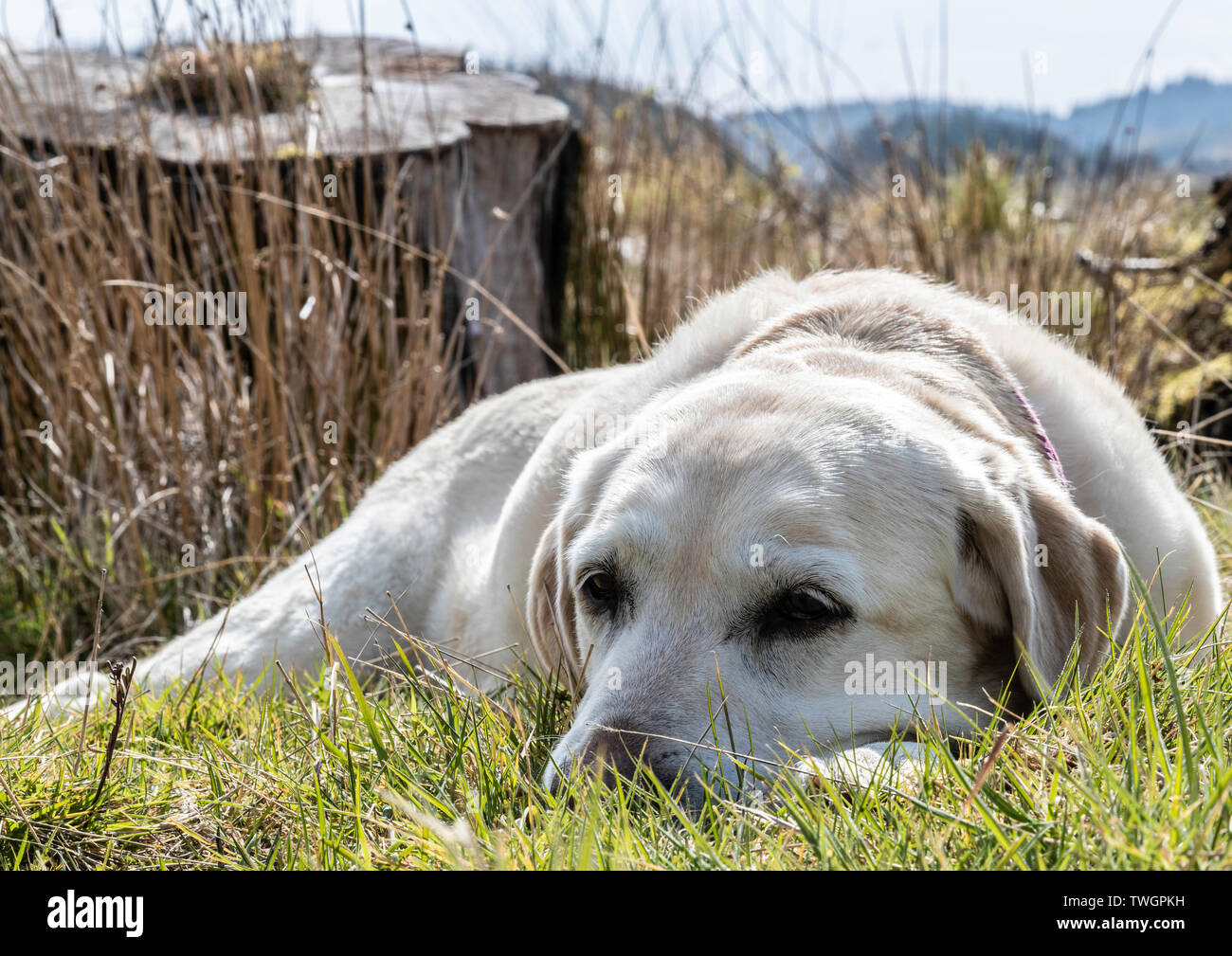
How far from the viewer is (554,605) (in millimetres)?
2635

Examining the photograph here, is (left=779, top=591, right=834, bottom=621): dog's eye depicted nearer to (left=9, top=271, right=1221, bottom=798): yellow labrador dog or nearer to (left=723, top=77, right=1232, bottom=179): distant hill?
(left=9, top=271, right=1221, bottom=798): yellow labrador dog

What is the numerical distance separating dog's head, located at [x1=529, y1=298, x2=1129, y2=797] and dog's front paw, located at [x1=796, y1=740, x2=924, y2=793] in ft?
0.32

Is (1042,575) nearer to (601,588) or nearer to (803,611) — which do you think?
(803,611)

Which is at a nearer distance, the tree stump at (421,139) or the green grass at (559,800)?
the green grass at (559,800)

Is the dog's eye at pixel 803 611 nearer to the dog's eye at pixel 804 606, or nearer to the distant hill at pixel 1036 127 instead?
the dog's eye at pixel 804 606

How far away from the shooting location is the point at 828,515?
213 centimetres

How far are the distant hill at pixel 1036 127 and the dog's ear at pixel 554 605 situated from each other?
384 cm

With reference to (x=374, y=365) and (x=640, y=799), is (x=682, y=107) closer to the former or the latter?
(x=374, y=365)

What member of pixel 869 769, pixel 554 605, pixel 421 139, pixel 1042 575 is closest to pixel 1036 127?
pixel 421 139

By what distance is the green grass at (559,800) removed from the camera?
1.58 m

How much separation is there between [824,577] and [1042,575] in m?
0.46

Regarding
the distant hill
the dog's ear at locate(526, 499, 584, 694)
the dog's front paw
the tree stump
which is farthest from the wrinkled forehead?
the distant hill

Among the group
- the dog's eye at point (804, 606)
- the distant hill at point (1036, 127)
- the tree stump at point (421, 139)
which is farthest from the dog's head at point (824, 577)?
the distant hill at point (1036, 127)

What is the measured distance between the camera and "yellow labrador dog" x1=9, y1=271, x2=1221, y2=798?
2.10 meters
